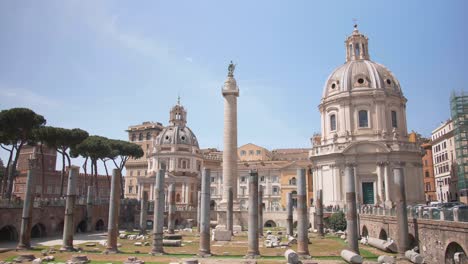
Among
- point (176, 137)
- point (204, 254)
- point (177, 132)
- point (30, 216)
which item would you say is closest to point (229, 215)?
point (204, 254)

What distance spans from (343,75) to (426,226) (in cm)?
3277

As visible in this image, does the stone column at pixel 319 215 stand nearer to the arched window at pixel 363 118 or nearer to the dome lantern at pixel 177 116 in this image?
the arched window at pixel 363 118

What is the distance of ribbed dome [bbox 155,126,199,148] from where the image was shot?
79.1 m

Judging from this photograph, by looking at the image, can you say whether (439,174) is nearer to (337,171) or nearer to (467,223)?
(337,171)

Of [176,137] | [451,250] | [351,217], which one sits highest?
[176,137]

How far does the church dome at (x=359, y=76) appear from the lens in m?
50.6

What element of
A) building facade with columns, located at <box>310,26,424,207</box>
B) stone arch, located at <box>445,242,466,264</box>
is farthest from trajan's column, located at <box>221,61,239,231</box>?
stone arch, located at <box>445,242,466,264</box>

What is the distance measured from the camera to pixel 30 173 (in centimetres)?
2902

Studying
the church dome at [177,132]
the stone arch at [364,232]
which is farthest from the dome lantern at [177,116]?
the stone arch at [364,232]

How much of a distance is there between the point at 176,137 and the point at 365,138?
4082cm

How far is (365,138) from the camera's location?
A: 160 feet

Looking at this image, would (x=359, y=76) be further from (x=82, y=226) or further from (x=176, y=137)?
(x=176, y=137)

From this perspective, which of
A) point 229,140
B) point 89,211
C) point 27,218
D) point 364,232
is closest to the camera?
point 27,218

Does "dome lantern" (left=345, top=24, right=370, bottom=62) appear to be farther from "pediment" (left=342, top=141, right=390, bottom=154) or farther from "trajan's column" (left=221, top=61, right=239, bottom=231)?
"trajan's column" (left=221, top=61, right=239, bottom=231)
